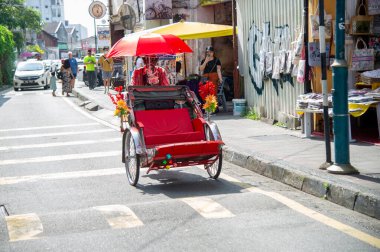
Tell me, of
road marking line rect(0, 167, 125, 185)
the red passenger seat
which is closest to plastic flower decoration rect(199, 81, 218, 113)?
the red passenger seat

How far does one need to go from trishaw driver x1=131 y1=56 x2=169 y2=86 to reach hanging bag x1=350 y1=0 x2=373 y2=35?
12.4ft

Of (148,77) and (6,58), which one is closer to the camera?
(148,77)

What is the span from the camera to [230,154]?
10.4 m

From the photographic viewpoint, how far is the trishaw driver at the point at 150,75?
9.87 m

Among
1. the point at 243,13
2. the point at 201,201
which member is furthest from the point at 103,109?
the point at 201,201

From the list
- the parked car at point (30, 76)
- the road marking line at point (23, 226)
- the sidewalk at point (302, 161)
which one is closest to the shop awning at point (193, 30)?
the sidewalk at point (302, 161)

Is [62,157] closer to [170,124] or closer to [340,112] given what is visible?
[170,124]

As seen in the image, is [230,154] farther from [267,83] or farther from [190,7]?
[190,7]

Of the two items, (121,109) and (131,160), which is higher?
(121,109)

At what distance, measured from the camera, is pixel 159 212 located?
6777 millimetres

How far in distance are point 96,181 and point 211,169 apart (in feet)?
5.45

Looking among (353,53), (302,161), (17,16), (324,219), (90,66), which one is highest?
(17,16)

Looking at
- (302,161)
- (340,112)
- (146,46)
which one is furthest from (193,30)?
(340,112)

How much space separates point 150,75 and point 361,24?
13.6 ft
